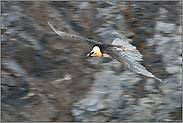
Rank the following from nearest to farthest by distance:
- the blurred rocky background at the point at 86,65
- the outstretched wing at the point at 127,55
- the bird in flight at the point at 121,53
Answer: the outstretched wing at the point at 127,55, the bird in flight at the point at 121,53, the blurred rocky background at the point at 86,65

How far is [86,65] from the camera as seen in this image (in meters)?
5.47

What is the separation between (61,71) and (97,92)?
1074mm

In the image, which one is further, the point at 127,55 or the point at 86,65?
the point at 86,65

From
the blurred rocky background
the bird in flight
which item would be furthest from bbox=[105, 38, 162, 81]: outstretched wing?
the blurred rocky background

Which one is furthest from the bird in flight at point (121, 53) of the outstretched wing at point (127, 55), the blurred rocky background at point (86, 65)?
the blurred rocky background at point (86, 65)

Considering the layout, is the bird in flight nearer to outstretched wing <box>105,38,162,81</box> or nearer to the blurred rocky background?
outstretched wing <box>105,38,162,81</box>

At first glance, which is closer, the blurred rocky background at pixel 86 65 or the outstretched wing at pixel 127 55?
the outstretched wing at pixel 127 55

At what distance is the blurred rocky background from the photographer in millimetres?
5410

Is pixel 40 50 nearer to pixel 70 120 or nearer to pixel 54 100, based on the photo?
pixel 54 100

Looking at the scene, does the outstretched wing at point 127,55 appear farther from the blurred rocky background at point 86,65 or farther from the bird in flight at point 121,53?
the blurred rocky background at point 86,65

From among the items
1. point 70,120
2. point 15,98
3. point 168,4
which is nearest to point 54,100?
point 70,120

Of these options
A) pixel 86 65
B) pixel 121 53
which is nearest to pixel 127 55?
pixel 121 53

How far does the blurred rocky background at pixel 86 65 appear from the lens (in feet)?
17.7

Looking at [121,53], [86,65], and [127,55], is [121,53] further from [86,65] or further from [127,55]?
[86,65]
